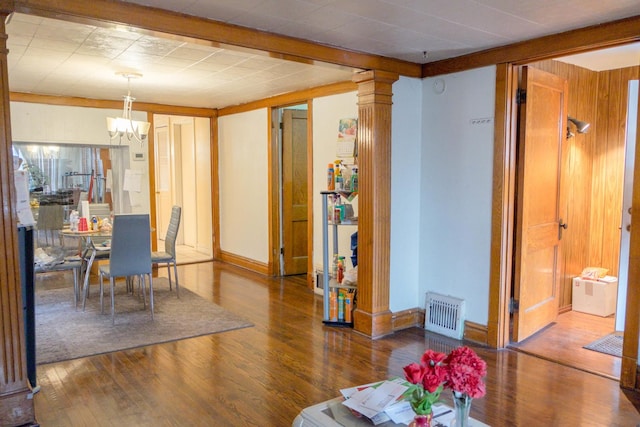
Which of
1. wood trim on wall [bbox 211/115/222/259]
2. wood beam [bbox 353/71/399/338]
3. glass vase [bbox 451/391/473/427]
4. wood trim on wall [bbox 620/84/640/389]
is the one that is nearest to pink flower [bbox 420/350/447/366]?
glass vase [bbox 451/391/473/427]

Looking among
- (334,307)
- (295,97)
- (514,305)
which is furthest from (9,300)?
(295,97)

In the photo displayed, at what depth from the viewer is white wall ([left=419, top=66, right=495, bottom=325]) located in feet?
12.4

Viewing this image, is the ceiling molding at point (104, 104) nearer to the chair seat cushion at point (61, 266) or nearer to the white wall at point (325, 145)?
the chair seat cushion at point (61, 266)

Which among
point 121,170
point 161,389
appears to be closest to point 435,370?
point 161,389

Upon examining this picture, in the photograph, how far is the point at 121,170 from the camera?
6527 millimetres

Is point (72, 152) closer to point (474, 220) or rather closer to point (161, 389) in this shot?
point (161, 389)

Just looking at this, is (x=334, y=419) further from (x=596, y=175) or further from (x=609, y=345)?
(x=596, y=175)

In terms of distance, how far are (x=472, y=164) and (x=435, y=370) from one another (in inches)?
102

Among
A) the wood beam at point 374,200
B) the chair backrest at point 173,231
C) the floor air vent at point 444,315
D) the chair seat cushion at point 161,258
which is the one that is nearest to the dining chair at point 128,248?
the chair seat cushion at point 161,258

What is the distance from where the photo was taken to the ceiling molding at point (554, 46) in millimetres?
2916

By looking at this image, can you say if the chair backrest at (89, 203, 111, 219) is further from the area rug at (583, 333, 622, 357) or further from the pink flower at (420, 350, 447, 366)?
the area rug at (583, 333, 622, 357)

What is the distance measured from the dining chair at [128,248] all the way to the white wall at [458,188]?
2.58m

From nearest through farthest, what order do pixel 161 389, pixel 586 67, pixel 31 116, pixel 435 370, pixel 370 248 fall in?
pixel 435 370 → pixel 161 389 → pixel 370 248 → pixel 586 67 → pixel 31 116

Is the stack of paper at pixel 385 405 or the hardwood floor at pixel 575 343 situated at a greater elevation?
the stack of paper at pixel 385 405
